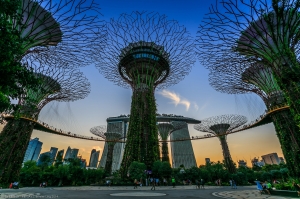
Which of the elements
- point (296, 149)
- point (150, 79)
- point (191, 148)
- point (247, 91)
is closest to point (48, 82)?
point (150, 79)

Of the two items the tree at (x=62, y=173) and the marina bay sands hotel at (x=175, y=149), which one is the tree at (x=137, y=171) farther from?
the marina bay sands hotel at (x=175, y=149)

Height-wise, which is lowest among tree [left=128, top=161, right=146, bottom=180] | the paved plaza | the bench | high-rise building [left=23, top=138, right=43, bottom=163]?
the paved plaza

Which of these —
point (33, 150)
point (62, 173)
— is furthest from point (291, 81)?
point (33, 150)

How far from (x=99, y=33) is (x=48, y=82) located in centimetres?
1510

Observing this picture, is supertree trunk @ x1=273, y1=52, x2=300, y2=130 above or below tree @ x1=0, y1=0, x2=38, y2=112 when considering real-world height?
above

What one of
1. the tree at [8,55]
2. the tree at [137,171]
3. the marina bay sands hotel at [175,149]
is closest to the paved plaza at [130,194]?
the tree at [8,55]

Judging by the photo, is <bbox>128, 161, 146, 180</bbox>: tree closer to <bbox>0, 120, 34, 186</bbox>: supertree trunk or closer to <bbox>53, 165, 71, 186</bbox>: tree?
<bbox>53, 165, 71, 186</bbox>: tree

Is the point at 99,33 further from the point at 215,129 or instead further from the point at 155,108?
the point at 215,129

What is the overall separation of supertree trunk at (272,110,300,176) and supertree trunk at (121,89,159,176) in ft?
60.0

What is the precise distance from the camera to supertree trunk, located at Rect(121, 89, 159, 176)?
29125 mm

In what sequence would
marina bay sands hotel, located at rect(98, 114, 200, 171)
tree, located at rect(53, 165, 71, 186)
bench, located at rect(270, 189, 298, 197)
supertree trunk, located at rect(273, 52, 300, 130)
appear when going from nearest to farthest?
supertree trunk, located at rect(273, 52, 300, 130), bench, located at rect(270, 189, 298, 197), tree, located at rect(53, 165, 71, 186), marina bay sands hotel, located at rect(98, 114, 200, 171)

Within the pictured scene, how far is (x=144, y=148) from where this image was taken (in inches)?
1193

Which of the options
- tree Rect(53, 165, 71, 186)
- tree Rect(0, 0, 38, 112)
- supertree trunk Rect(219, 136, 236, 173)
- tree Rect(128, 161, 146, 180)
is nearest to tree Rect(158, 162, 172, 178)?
tree Rect(128, 161, 146, 180)

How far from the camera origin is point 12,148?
71.3 feet
